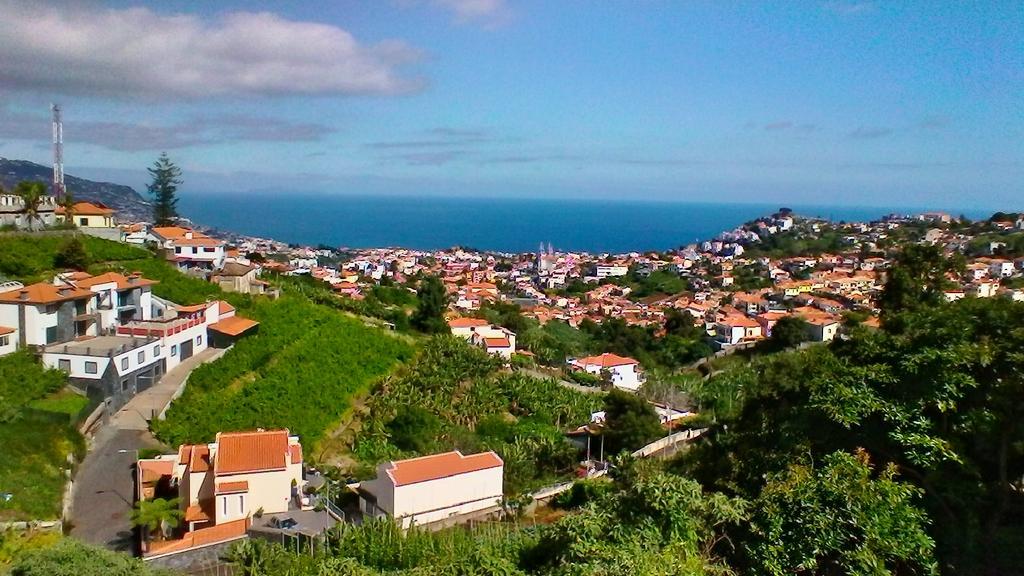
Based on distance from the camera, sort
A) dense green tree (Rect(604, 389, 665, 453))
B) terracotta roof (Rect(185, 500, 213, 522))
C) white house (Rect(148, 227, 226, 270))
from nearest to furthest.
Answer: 1. terracotta roof (Rect(185, 500, 213, 522))
2. dense green tree (Rect(604, 389, 665, 453))
3. white house (Rect(148, 227, 226, 270))

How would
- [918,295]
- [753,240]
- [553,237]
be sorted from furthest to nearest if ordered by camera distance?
[553,237], [753,240], [918,295]

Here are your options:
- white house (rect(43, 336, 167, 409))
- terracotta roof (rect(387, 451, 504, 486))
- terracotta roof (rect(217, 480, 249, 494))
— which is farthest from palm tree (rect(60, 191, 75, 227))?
terracotta roof (rect(387, 451, 504, 486))

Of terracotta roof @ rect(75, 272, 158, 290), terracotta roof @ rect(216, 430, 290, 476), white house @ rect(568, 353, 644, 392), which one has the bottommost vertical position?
white house @ rect(568, 353, 644, 392)

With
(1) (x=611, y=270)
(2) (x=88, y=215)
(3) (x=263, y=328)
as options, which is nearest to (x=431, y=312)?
(3) (x=263, y=328)

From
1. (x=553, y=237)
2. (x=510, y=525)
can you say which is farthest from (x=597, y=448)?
(x=553, y=237)

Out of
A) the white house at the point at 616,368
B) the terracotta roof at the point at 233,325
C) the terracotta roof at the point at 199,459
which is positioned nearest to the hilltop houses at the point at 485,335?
the white house at the point at 616,368

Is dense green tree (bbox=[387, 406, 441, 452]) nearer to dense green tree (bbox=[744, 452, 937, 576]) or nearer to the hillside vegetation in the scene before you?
the hillside vegetation

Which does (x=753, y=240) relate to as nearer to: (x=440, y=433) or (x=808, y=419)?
(x=440, y=433)
